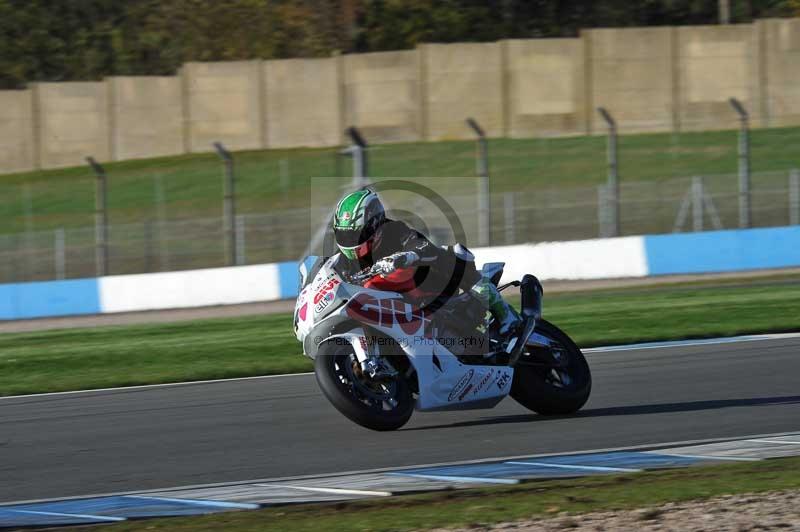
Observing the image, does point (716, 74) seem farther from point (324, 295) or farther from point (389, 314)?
point (324, 295)

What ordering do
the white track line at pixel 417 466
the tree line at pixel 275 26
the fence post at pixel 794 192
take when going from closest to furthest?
the white track line at pixel 417 466 < the fence post at pixel 794 192 < the tree line at pixel 275 26

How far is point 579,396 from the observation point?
28.9 ft

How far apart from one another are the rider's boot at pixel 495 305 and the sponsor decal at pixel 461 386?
0.47 metres

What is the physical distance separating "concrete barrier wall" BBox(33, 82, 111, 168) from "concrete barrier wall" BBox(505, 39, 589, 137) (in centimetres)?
1408

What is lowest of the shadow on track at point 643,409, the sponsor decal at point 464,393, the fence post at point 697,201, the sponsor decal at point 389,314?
the shadow on track at point 643,409

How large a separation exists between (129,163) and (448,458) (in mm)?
34614

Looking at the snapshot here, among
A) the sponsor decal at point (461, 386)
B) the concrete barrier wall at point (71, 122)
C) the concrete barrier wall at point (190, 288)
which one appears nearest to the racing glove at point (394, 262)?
the sponsor decal at point (461, 386)

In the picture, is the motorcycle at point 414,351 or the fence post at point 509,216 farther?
the fence post at point 509,216

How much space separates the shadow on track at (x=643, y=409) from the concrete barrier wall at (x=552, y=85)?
29473 mm

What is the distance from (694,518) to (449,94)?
1324 inches

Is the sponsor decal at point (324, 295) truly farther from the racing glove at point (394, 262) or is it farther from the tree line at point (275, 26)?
the tree line at point (275, 26)

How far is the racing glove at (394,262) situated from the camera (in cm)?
795

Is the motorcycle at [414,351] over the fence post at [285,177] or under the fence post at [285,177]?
under

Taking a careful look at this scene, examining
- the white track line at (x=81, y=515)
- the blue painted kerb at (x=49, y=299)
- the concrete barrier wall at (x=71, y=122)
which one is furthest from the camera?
the concrete barrier wall at (x=71, y=122)
